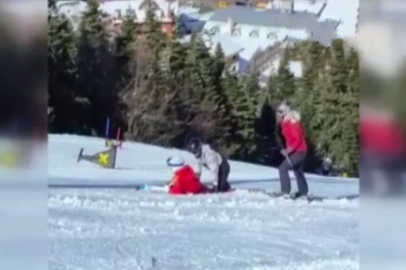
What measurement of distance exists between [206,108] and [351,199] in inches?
15.1

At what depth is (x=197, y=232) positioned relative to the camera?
6.55 feet

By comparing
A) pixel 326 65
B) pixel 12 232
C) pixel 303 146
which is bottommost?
pixel 12 232

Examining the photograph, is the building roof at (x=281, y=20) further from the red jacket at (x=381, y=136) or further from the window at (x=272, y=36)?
the red jacket at (x=381, y=136)

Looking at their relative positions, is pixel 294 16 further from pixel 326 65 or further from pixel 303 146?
pixel 303 146

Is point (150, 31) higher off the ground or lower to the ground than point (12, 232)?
higher

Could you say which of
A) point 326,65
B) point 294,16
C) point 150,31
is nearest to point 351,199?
point 326,65

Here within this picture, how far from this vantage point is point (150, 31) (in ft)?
6.53

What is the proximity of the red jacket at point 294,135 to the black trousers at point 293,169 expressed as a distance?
0.6 inches

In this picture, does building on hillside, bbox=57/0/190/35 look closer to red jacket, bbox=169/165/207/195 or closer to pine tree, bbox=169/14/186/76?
pine tree, bbox=169/14/186/76

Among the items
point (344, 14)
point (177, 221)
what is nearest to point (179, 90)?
point (177, 221)

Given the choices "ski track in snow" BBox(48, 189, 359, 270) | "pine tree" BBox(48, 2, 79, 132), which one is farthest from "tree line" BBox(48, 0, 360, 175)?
"ski track in snow" BBox(48, 189, 359, 270)

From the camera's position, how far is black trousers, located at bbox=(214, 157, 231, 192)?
2.01 m

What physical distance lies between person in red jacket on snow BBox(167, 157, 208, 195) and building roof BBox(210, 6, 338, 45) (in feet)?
1.07

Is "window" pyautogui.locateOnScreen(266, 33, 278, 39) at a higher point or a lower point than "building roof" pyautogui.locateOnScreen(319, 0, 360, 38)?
lower
